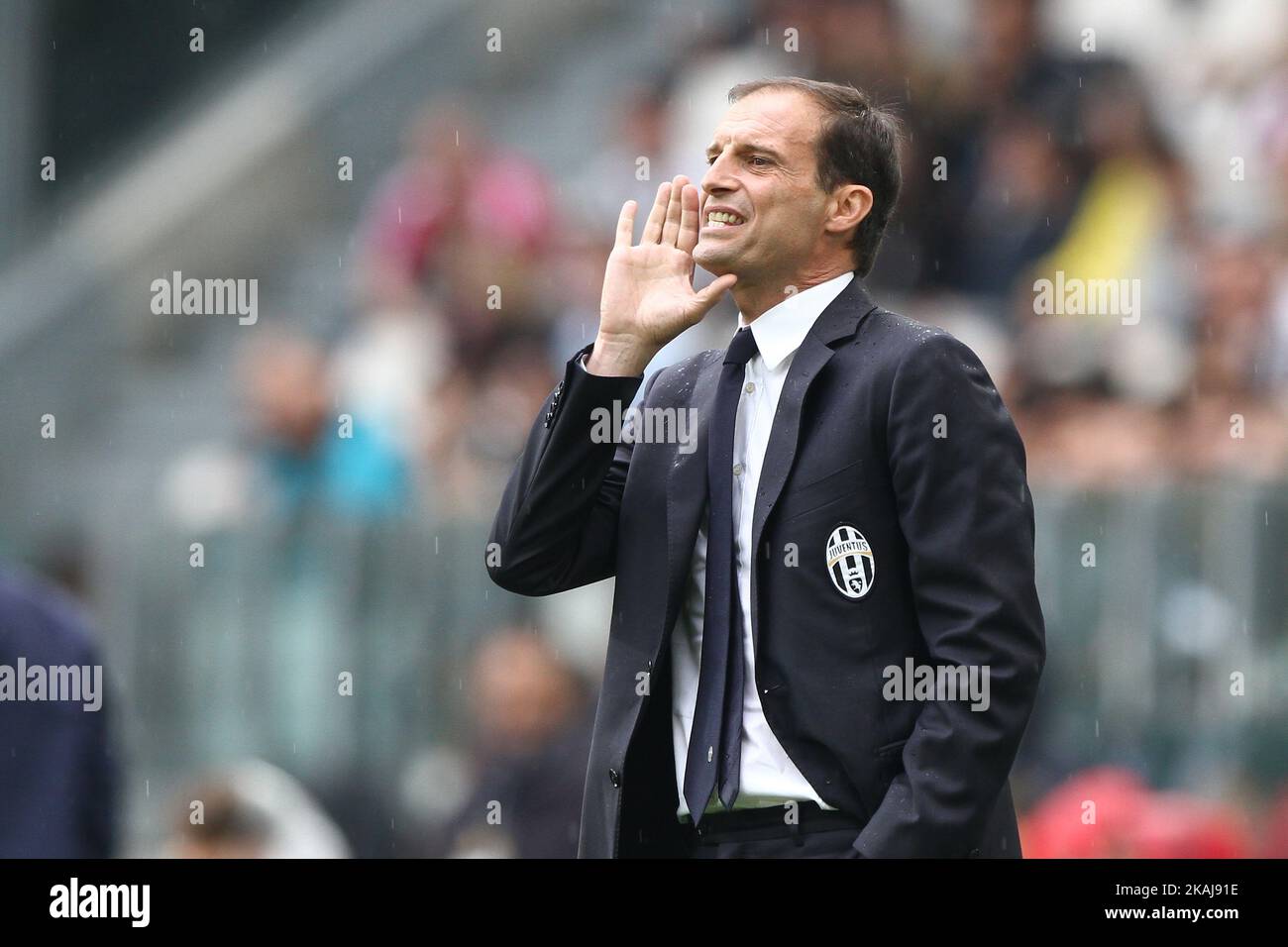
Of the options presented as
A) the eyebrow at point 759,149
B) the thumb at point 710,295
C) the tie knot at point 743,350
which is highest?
the eyebrow at point 759,149

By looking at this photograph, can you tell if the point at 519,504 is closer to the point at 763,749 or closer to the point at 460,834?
the point at 763,749

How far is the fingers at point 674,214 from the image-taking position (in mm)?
4562

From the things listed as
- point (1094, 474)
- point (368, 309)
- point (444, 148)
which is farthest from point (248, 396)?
point (1094, 474)

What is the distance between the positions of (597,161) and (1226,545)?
15.8ft

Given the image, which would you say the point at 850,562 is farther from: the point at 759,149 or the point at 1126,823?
the point at 1126,823

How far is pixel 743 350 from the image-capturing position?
4.46m

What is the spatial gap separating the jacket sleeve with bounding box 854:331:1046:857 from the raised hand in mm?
474

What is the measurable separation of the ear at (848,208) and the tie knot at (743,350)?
28cm

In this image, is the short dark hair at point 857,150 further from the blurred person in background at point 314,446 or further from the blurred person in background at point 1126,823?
the blurred person in background at point 314,446

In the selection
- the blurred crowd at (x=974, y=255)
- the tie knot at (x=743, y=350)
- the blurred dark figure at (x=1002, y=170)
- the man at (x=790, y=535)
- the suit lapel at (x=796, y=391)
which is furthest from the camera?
the blurred dark figure at (x=1002, y=170)
